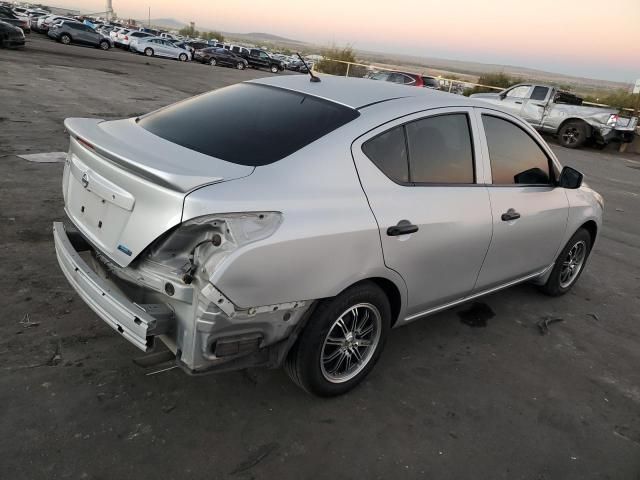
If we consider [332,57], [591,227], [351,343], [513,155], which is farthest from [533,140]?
[332,57]

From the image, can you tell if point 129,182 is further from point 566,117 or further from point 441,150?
point 566,117

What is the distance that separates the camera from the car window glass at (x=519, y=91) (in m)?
18.2

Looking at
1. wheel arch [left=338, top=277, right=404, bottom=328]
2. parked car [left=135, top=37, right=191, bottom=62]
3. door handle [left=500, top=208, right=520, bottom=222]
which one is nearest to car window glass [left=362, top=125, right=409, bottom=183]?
wheel arch [left=338, top=277, right=404, bottom=328]

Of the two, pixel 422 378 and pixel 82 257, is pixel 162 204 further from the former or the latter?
pixel 422 378


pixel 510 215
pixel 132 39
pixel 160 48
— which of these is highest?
pixel 510 215

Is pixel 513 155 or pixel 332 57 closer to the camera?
pixel 513 155

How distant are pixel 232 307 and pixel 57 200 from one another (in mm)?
4118

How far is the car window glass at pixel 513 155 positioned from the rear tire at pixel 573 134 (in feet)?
50.1

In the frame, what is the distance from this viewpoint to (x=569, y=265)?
16.4 feet

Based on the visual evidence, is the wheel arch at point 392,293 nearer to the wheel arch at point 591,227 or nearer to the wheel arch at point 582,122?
the wheel arch at point 591,227

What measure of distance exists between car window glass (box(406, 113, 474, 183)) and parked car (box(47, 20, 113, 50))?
35236 mm

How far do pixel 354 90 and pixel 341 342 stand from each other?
1.62m

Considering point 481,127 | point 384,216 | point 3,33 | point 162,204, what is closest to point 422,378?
point 384,216

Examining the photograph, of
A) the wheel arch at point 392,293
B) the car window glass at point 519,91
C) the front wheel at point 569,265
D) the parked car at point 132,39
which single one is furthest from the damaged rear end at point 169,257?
the parked car at point 132,39
